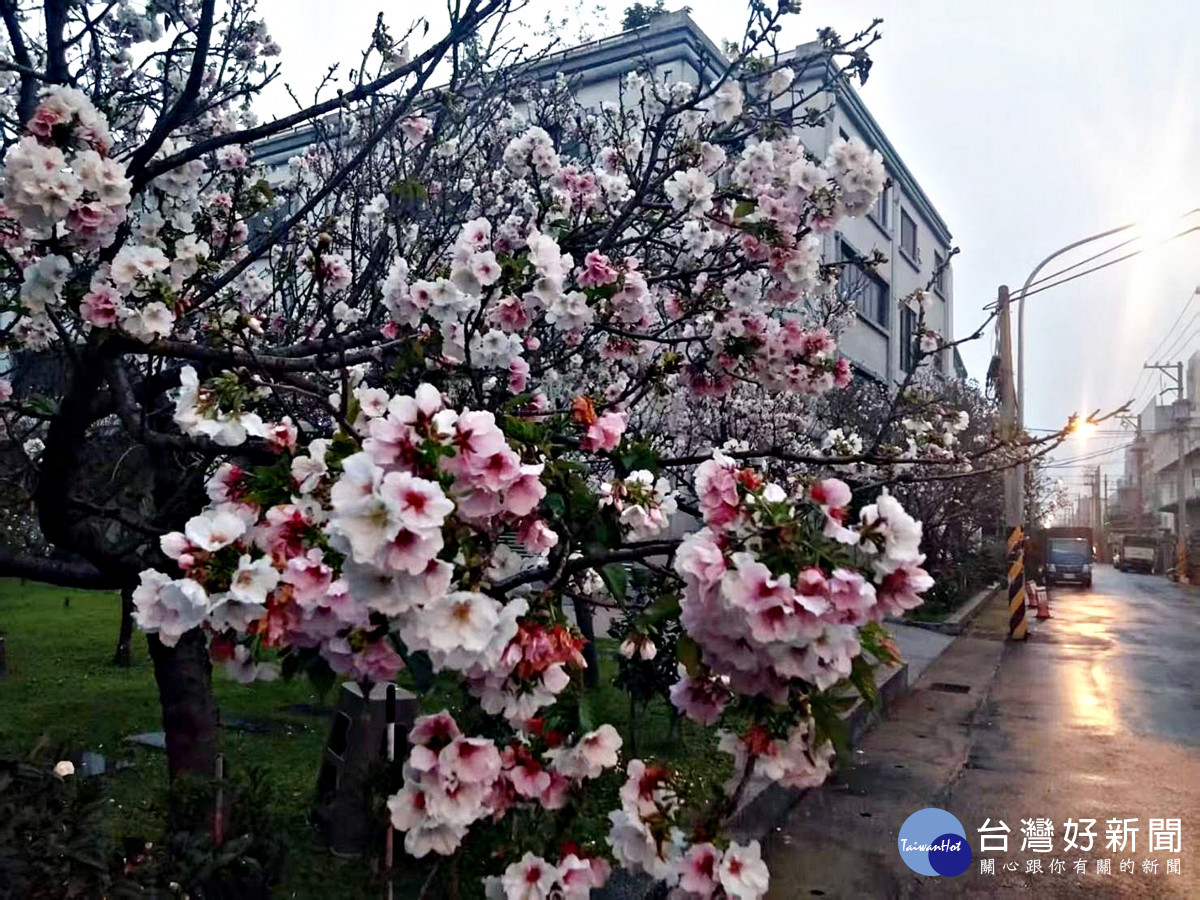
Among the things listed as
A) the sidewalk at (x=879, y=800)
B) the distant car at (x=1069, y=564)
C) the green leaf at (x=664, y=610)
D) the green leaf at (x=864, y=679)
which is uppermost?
the green leaf at (x=664, y=610)

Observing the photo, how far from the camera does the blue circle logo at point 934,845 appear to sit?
16.7ft

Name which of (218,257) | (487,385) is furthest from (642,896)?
(218,257)

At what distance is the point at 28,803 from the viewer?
97.3 inches

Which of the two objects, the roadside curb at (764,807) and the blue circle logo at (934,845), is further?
the blue circle logo at (934,845)

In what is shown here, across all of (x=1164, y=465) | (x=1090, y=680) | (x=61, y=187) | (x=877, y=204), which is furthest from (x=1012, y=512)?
(x=1164, y=465)

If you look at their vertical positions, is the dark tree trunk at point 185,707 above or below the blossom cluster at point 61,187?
below

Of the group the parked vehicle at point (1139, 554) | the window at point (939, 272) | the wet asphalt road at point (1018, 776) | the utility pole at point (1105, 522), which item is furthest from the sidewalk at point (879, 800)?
the utility pole at point (1105, 522)

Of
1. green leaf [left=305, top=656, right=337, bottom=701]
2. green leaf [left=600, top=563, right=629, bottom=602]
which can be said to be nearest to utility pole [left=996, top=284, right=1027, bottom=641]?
green leaf [left=600, top=563, right=629, bottom=602]

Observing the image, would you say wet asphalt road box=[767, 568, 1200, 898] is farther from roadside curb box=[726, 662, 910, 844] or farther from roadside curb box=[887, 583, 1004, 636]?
roadside curb box=[887, 583, 1004, 636]

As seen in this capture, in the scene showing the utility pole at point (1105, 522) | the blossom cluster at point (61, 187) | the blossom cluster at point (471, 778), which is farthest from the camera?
the utility pole at point (1105, 522)

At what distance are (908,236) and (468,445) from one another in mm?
28426

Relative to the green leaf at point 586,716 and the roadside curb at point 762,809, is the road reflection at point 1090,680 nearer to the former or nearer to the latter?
the roadside curb at point 762,809

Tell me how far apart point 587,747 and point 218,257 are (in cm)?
343

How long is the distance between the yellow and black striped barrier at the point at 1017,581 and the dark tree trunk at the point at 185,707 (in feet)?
41.4
